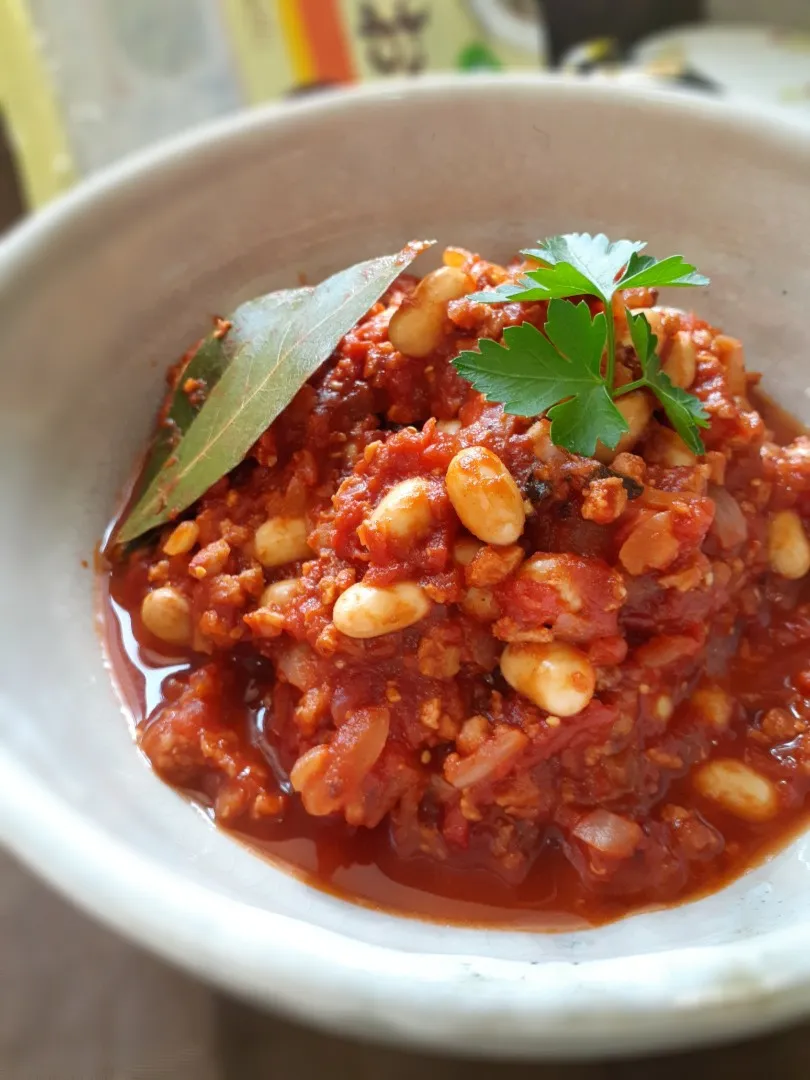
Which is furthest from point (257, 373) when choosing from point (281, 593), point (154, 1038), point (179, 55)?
point (179, 55)

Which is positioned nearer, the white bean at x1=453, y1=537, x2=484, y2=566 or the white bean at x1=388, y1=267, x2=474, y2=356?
the white bean at x1=453, y1=537, x2=484, y2=566

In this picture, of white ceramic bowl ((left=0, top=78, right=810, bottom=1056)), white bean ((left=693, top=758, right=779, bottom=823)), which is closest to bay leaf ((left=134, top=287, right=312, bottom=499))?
white ceramic bowl ((left=0, top=78, right=810, bottom=1056))

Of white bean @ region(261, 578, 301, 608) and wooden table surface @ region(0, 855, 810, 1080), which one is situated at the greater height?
white bean @ region(261, 578, 301, 608)

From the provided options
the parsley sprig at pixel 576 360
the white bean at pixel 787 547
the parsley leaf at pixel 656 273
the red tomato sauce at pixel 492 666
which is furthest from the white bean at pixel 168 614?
the white bean at pixel 787 547

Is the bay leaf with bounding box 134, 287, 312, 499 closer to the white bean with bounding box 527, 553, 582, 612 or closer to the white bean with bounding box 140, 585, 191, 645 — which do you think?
the white bean with bounding box 140, 585, 191, 645

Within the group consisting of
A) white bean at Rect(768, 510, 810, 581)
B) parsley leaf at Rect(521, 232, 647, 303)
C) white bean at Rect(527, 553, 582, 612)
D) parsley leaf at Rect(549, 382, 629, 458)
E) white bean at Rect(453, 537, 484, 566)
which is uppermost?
parsley leaf at Rect(521, 232, 647, 303)

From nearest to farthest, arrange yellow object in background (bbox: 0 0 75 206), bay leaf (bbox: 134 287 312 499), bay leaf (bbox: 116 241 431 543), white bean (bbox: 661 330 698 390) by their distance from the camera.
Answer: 1. white bean (bbox: 661 330 698 390)
2. bay leaf (bbox: 116 241 431 543)
3. bay leaf (bbox: 134 287 312 499)
4. yellow object in background (bbox: 0 0 75 206)

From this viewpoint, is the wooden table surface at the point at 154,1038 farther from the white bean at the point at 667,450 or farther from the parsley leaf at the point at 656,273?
the parsley leaf at the point at 656,273
